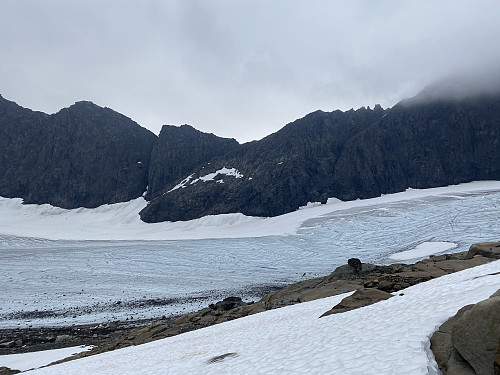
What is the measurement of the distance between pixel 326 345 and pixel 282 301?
460 inches

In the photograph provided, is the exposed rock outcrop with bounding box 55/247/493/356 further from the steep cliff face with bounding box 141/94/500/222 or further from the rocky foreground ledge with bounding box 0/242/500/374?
the steep cliff face with bounding box 141/94/500/222

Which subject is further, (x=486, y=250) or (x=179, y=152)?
(x=179, y=152)

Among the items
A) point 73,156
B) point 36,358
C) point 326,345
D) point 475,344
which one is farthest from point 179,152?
point 475,344

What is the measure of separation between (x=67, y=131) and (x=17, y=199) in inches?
1338

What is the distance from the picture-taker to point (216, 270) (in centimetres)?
4072

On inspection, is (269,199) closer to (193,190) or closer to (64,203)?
(193,190)

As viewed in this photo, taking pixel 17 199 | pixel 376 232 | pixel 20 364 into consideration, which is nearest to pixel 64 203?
pixel 17 199

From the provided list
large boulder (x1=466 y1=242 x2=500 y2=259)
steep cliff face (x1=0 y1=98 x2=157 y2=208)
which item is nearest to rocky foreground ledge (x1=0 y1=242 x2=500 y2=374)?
large boulder (x1=466 y1=242 x2=500 y2=259)

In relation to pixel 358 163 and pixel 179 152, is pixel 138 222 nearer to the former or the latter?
pixel 179 152

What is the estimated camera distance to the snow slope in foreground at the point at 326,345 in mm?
6090

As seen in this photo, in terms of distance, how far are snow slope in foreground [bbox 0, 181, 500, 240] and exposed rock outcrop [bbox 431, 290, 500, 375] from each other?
6187cm

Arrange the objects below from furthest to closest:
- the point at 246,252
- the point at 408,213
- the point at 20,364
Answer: the point at 408,213
the point at 246,252
the point at 20,364

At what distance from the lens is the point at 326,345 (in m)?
7.54

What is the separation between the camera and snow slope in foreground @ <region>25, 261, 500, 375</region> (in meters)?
6.09
